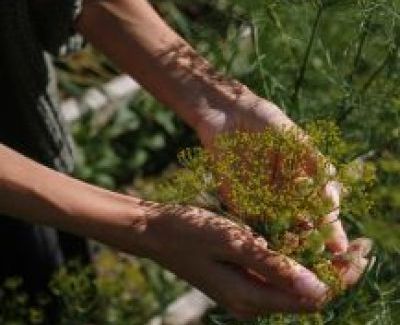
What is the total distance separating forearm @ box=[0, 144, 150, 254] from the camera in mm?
1345

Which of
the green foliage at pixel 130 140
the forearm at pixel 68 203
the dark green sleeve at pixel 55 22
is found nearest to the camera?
the forearm at pixel 68 203

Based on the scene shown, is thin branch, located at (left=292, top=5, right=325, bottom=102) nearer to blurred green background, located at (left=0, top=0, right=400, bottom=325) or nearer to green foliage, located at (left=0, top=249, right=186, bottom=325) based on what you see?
blurred green background, located at (left=0, top=0, right=400, bottom=325)

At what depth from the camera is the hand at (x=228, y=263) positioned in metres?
1.27

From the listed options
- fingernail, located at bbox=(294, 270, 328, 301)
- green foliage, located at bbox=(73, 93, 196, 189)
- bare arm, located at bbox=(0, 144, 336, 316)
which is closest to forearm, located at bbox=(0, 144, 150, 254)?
bare arm, located at bbox=(0, 144, 336, 316)

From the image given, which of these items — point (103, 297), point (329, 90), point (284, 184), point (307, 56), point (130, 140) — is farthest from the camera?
point (130, 140)

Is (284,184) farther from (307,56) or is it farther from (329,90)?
(329,90)

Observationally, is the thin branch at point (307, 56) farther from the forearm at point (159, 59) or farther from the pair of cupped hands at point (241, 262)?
the pair of cupped hands at point (241, 262)

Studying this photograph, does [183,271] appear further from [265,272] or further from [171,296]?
[171,296]

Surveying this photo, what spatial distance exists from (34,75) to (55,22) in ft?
0.42

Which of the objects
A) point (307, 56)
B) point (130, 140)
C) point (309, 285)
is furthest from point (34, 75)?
point (130, 140)

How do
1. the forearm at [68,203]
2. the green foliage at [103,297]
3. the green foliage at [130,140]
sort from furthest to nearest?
the green foliage at [130,140], the green foliage at [103,297], the forearm at [68,203]

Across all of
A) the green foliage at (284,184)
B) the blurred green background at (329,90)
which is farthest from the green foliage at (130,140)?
the green foliage at (284,184)

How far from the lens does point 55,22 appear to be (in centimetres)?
173

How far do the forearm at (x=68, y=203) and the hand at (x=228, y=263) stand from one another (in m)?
0.04
